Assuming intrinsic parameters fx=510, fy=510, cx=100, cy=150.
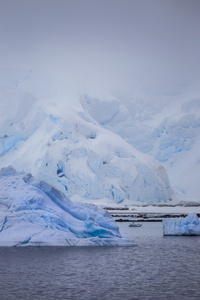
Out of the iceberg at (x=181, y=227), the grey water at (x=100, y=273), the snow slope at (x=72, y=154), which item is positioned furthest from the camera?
the snow slope at (x=72, y=154)

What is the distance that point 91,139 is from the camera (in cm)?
5347

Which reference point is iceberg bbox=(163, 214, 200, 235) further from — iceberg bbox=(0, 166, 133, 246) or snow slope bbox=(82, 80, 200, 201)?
snow slope bbox=(82, 80, 200, 201)

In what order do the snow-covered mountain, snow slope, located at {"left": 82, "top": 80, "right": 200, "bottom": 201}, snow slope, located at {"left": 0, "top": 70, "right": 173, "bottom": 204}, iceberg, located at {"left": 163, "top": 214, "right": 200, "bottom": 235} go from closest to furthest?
1. iceberg, located at {"left": 163, "top": 214, "right": 200, "bottom": 235}
2. snow slope, located at {"left": 0, "top": 70, "right": 173, "bottom": 204}
3. the snow-covered mountain
4. snow slope, located at {"left": 82, "top": 80, "right": 200, "bottom": 201}

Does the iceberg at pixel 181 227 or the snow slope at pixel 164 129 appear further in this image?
the snow slope at pixel 164 129

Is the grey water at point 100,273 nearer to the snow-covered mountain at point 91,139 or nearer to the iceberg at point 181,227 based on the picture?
the iceberg at point 181,227

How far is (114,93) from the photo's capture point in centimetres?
7475

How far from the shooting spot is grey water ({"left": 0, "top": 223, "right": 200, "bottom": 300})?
11.6 meters

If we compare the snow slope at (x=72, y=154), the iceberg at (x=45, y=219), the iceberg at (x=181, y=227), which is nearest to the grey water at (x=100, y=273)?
the iceberg at (x=45, y=219)

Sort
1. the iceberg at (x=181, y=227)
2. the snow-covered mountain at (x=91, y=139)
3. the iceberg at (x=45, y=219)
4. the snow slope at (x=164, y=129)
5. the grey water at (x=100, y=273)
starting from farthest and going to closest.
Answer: the snow slope at (x=164, y=129) → the snow-covered mountain at (x=91, y=139) → the iceberg at (x=181, y=227) → the iceberg at (x=45, y=219) → the grey water at (x=100, y=273)

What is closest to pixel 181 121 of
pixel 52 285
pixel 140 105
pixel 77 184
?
pixel 140 105

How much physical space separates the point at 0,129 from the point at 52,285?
42.7 m

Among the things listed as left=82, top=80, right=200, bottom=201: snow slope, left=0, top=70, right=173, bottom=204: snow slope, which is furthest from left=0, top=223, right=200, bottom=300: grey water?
left=82, top=80, right=200, bottom=201: snow slope

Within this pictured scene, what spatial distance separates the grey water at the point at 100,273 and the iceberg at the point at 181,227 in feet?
19.1

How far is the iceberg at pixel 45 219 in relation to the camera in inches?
766
